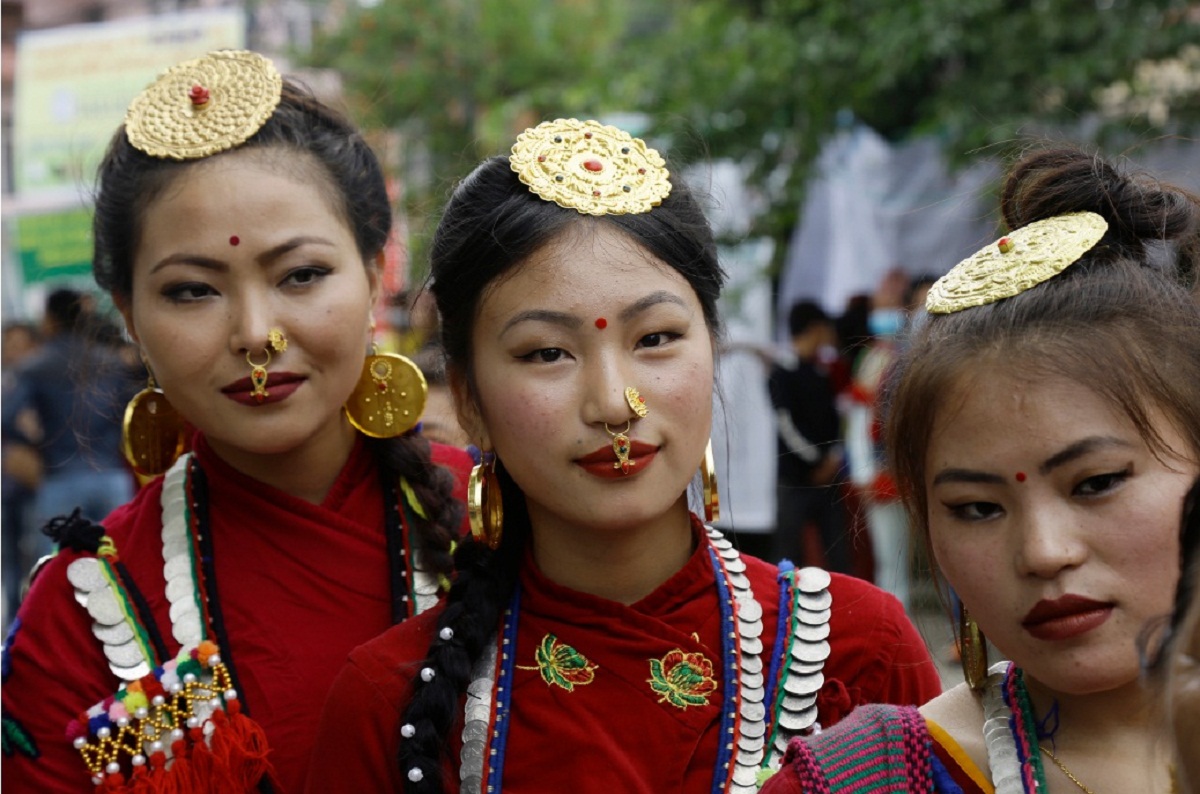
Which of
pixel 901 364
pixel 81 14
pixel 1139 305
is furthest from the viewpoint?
pixel 81 14

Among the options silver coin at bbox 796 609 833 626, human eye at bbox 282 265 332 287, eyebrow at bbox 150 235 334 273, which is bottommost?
silver coin at bbox 796 609 833 626

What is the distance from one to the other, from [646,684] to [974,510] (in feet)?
2.14

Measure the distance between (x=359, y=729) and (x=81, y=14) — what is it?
781 inches

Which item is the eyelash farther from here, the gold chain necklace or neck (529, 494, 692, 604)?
neck (529, 494, 692, 604)

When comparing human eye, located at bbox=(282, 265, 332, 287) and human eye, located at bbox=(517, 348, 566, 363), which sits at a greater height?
human eye, located at bbox=(282, 265, 332, 287)

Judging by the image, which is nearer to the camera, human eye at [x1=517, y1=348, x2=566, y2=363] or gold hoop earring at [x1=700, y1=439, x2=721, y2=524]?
human eye at [x1=517, y1=348, x2=566, y2=363]

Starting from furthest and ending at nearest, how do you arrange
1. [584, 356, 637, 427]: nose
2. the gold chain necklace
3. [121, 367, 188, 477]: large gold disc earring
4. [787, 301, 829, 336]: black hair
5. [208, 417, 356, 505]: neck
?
[787, 301, 829, 336]: black hair < [121, 367, 188, 477]: large gold disc earring < [208, 417, 356, 505]: neck < [584, 356, 637, 427]: nose < the gold chain necklace

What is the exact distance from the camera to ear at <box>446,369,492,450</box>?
7.78 ft

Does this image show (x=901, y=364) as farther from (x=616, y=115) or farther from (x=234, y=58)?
(x=616, y=115)

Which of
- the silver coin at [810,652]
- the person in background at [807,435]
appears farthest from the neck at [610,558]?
the person in background at [807,435]

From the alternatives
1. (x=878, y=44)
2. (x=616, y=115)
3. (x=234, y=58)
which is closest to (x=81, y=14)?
(x=616, y=115)

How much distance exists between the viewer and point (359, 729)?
7.32 feet

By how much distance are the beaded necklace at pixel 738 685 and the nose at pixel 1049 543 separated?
63 cm

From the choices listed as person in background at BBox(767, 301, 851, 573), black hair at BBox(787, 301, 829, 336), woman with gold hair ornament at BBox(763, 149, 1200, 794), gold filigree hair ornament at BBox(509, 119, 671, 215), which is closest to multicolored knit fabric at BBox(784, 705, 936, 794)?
woman with gold hair ornament at BBox(763, 149, 1200, 794)
